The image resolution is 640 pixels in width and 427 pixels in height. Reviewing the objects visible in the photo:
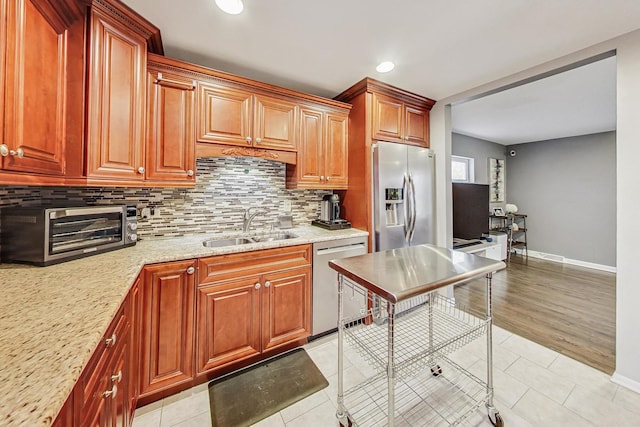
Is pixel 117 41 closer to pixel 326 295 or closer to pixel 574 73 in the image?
pixel 326 295

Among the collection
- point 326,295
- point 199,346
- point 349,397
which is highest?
point 326,295

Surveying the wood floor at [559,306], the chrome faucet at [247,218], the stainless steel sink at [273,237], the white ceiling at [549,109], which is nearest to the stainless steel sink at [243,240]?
the stainless steel sink at [273,237]

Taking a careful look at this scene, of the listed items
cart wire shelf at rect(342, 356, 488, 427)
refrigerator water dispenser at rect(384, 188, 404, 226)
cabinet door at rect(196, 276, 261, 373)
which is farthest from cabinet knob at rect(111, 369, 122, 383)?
refrigerator water dispenser at rect(384, 188, 404, 226)

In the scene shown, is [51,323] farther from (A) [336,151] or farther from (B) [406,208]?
(B) [406,208]

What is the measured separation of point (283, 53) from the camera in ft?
6.40

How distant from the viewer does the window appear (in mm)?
4594

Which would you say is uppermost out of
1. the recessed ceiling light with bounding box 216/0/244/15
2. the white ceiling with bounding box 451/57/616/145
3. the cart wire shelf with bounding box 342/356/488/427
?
the white ceiling with bounding box 451/57/616/145

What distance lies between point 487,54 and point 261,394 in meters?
3.05

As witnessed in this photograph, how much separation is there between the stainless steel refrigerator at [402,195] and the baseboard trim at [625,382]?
5.20 ft

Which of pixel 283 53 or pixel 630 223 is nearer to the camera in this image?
pixel 630 223

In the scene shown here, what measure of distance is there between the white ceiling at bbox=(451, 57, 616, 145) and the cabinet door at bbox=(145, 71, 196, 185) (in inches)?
126

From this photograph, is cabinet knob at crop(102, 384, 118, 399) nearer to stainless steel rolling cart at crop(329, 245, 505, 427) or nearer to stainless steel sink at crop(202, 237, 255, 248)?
stainless steel rolling cart at crop(329, 245, 505, 427)

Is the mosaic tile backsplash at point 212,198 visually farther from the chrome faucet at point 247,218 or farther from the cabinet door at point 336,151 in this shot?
the cabinet door at point 336,151

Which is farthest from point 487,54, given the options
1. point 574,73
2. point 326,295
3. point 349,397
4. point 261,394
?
point 261,394
